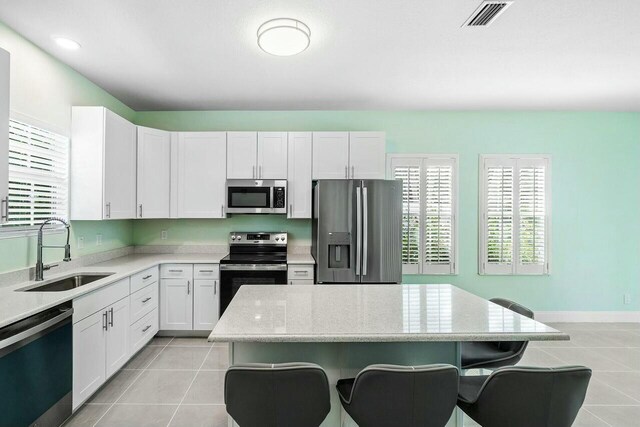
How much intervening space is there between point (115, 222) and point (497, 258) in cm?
465

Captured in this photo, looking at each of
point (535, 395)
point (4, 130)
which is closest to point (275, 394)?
point (535, 395)

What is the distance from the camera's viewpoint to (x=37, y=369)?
72.7 inches

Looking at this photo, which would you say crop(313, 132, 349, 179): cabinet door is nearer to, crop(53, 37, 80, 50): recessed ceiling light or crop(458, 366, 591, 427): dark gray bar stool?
crop(53, 37, 80, 50): recessed ceiling light

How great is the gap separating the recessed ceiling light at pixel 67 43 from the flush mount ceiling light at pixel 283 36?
1479 mm

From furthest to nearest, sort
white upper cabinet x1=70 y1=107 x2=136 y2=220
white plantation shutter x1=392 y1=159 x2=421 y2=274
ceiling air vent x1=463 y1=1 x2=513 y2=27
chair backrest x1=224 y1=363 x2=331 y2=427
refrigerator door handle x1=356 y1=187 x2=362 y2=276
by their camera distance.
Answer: white plantation shutter x1=392 y1=159 x2=421 y2=274 → refrigerator door handle x1=356 y1=187 x2=362 y2=276 → white upper cabinet x1=70 y1=107 x2=136 y2=220 → ceiling air vent x1=463 y1=1 x2=513 y2=27 → chair backrest x1=224 y1=363 x2=331 y2=427

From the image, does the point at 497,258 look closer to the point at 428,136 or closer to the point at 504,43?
the point at 428,136

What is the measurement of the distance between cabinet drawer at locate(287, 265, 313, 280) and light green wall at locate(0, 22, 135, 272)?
6.57ft

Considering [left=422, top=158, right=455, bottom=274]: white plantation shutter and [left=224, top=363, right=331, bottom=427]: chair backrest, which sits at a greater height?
[left=422, top=158, right=455, bottom=274]: white plantation shutter

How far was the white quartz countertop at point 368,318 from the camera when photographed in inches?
→ 58.1

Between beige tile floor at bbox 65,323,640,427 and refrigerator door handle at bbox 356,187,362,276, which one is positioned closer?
beige tile floor at bbox 65,323,640,427

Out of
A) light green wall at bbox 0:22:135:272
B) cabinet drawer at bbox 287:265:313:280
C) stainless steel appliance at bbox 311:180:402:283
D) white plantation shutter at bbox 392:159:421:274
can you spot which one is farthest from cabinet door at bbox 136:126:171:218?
white plantation shutter at bbox 392:159:421:274

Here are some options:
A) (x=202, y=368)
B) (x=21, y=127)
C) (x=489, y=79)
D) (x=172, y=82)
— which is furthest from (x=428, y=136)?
(x=21, y=127)

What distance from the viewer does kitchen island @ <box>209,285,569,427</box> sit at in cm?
148

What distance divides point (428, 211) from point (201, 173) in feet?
9.34
